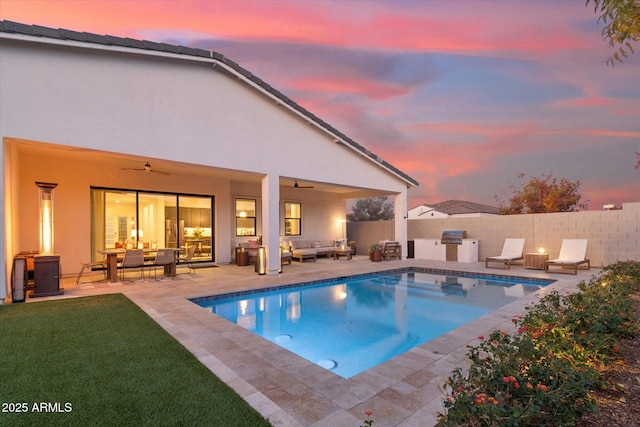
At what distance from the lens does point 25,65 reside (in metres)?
6.19

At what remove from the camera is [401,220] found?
1523 cm

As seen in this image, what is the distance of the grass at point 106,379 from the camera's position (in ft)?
8.18

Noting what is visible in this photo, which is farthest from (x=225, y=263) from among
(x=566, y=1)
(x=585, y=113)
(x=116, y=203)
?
(x=585, y=113)

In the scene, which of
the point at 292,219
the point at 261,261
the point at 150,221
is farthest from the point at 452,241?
the point at 150,221

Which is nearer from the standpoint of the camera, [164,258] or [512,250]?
[164,258]

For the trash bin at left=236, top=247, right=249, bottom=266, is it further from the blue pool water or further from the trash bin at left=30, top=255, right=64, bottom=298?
the trash bin at left=30, top=255, right=64, bottom=298

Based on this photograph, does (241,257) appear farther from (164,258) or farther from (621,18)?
(621,18)

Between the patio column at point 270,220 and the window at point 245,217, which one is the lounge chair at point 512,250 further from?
the window at point 245,217

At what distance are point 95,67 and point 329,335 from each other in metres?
7.62

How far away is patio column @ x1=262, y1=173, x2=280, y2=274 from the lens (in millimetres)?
9953

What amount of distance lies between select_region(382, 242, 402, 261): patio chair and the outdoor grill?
6.42 ft

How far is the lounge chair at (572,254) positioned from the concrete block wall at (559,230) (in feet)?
2.85

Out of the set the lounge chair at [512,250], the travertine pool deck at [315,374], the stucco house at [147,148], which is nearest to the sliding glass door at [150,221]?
the stucco house at [147,148]

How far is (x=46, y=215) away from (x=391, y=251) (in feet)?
40.4
